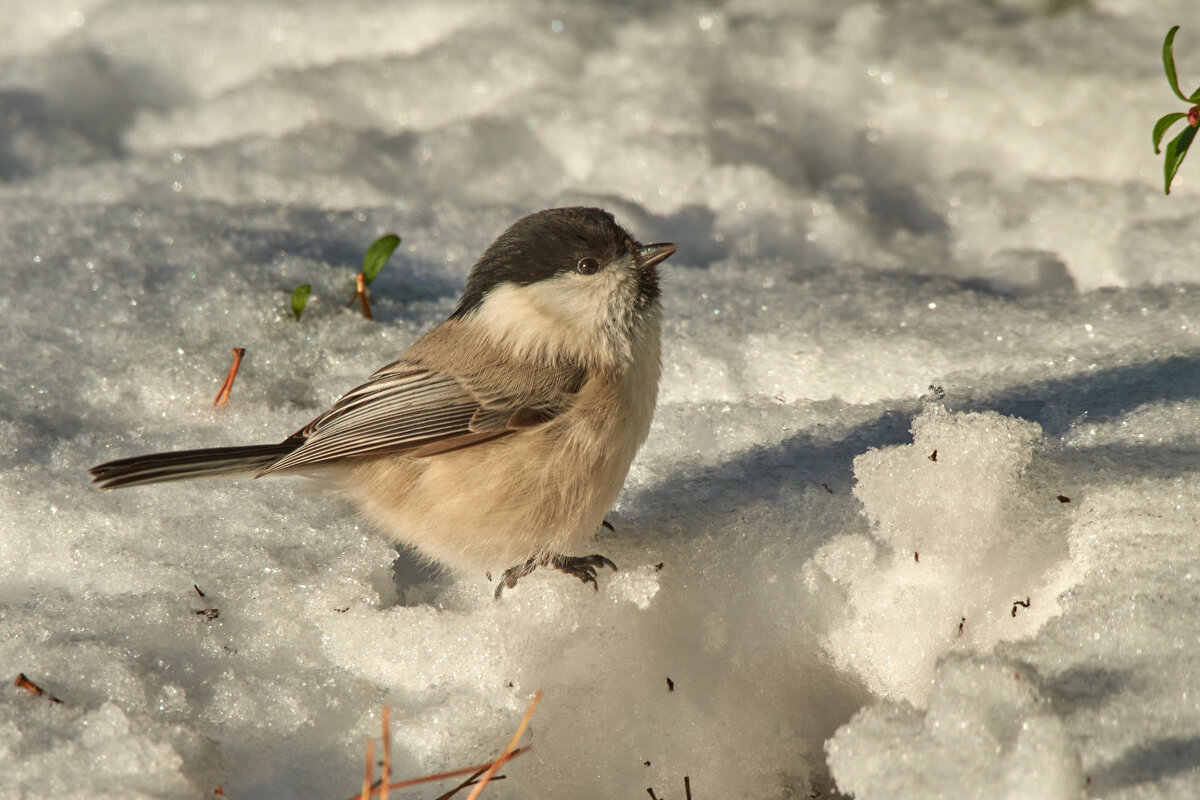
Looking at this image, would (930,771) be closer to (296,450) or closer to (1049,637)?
(1049,637)

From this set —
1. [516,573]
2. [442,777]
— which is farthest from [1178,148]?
[442,777]

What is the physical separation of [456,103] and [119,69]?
158 cm

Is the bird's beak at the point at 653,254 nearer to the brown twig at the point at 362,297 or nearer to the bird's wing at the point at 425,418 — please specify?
the bird's wing at the point at 425,418

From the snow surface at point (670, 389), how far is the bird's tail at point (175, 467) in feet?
0.78

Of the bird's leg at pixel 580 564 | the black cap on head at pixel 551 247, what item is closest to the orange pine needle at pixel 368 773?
the bird's leg at pixel 580 564

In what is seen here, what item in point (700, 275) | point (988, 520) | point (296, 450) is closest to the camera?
point (988, 520)

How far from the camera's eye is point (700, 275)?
335 cm

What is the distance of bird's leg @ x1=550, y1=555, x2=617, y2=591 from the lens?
2211 millimetres

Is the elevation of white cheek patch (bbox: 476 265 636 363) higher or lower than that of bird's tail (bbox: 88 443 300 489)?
higher

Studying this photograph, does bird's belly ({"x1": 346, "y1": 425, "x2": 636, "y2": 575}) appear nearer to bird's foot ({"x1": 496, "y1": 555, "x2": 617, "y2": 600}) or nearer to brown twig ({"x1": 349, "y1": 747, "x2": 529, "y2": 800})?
bird's foot ({"x1": 496, "y1": 555, "x2": 617, "y2": 600})

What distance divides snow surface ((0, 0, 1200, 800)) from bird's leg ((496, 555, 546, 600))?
4 cm

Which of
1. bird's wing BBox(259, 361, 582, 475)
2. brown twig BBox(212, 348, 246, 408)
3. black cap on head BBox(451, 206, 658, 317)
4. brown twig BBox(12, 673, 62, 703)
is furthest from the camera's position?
brown twig BBox(212, 348, 246, 408)

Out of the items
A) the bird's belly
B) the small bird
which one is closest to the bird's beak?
the small bird

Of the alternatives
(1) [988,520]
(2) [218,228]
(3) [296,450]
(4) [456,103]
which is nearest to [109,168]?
(2) [218,228]
